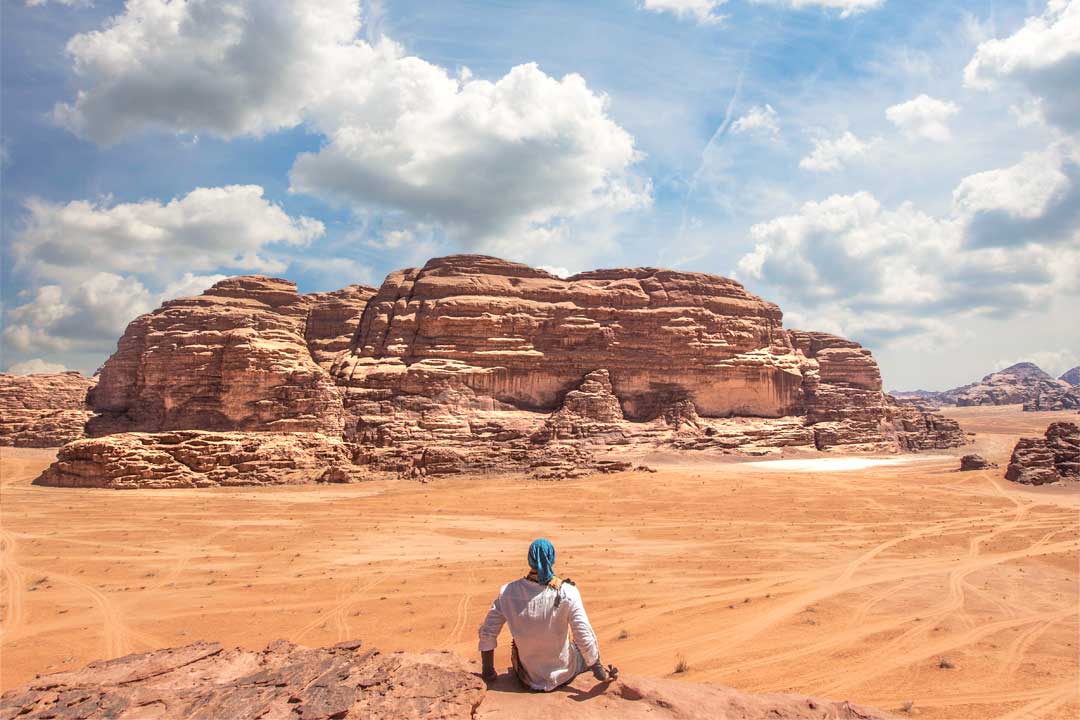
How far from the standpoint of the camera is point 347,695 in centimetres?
355

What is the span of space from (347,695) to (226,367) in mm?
40402

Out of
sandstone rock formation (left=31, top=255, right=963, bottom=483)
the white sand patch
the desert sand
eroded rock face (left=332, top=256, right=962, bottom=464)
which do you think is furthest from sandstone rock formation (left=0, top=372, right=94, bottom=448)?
the white sand patch

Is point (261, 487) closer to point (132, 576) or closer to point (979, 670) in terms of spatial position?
point (132, 576)

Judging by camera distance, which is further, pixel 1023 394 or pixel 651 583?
pixel 1023 394

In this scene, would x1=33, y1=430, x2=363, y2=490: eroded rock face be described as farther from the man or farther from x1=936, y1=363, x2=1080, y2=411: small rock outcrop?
x1=936, y1=363, x2=1080, y2=411: small rock outcrop

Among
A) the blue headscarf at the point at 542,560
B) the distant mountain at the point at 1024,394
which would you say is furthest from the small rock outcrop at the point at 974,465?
the distant mountain at the point at 1024,394

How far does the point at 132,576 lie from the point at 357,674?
33.3 feet

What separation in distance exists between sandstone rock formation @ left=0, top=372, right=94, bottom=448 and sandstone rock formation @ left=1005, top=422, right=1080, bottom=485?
59.0 m

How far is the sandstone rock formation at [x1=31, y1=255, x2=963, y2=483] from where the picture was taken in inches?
1512

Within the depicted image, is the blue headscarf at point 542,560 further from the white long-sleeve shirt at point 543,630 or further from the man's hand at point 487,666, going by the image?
the man's hand at point 487,666

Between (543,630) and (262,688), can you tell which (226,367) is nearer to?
(262,688)

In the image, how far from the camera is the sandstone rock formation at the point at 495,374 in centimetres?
3841

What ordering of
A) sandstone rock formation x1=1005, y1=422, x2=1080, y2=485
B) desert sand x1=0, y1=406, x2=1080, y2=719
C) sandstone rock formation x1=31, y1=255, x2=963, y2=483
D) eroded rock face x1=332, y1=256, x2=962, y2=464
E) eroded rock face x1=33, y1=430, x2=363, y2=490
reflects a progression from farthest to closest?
1. eroded rock face x1=332, y1=256, x2=962, y2=464
2. sandstone rock formation x1=31, y1=255, x2=963, y2=483
3. eroded rock face x1=33, y1=430, x2=363, y2=490
4. sandstone rock formation x1=1005, y1=422, x2=1080, y2=485
5. desert sand x1=0, y1=406, x2=1080, y2=719

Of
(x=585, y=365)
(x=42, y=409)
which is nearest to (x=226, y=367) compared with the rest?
(x=42, y=409)
